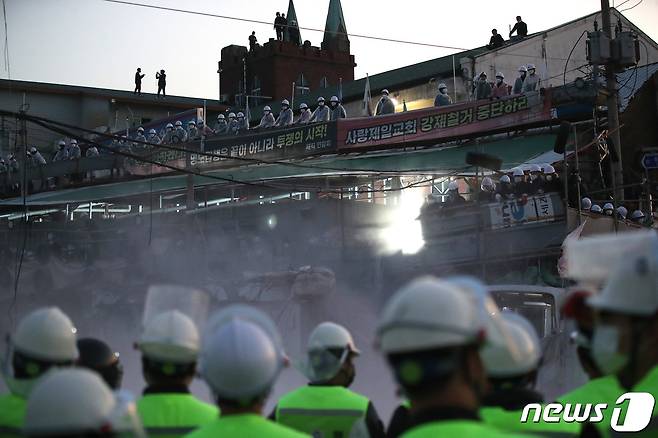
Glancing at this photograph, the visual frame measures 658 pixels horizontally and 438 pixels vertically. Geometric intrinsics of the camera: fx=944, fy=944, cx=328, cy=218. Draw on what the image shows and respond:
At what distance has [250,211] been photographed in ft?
62.8

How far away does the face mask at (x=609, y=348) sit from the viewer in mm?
3166

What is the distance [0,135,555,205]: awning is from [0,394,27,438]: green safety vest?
14.4m

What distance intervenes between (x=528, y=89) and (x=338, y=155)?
512 centimetres

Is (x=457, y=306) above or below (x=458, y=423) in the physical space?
above

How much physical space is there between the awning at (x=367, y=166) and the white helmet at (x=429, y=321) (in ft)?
51.6

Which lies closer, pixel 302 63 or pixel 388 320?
pixel 388 320

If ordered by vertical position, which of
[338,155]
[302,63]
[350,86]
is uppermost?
[302,63]

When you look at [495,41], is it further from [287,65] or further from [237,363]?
[287,65]

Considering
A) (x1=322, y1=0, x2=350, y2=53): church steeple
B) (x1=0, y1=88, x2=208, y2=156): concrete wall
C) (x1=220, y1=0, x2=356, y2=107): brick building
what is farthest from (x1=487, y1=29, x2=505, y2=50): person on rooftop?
(x1=322, y1=0, x2=350, y2=53): church steeple

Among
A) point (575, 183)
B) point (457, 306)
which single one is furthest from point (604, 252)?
point (575, 183)

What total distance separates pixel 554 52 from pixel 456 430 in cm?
2708

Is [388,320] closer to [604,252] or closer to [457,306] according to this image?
[457,306]

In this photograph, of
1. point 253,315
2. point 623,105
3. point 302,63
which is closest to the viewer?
point 253,315

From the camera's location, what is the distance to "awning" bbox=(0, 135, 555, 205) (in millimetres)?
19969
